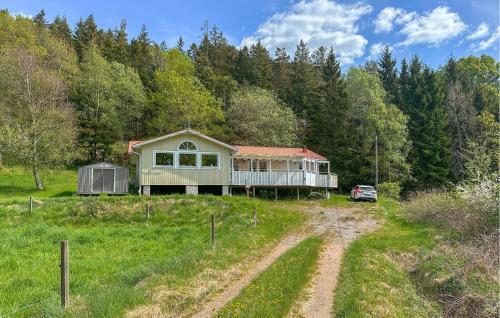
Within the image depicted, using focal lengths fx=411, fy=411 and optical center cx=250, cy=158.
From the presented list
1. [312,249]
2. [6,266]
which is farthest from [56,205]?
[312,249]

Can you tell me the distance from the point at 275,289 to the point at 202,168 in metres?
20.1

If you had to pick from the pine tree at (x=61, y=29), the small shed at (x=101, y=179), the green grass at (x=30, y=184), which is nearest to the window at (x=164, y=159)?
the small shed at (x=101, y=179)

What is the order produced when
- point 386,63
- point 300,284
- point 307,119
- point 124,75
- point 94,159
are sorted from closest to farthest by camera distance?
point 300,284
point 94,159
point 124,75
point 307,119
point 386,63

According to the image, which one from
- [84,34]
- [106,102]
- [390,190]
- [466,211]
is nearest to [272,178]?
[390,190]

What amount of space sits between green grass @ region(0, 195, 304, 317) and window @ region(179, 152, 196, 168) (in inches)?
243

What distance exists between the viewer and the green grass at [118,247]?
7.66 metres

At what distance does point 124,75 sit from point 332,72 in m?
23.9

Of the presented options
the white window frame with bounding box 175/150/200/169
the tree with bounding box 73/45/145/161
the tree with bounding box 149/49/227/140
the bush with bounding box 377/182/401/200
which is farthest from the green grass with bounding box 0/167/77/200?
the bush with bounding box 377/182/401/200

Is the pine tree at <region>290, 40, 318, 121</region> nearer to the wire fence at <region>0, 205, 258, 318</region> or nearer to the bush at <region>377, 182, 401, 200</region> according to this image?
the bush at <region>377, 182, 401, 200</region>

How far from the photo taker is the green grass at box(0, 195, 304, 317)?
766cm

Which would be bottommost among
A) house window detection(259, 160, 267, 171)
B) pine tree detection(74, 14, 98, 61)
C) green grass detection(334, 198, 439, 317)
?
green grass detection(334, 198, 439, 317)

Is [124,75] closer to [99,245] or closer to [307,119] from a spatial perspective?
[307,119]

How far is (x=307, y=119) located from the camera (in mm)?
50594

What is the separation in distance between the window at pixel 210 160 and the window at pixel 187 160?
2.05 feet
